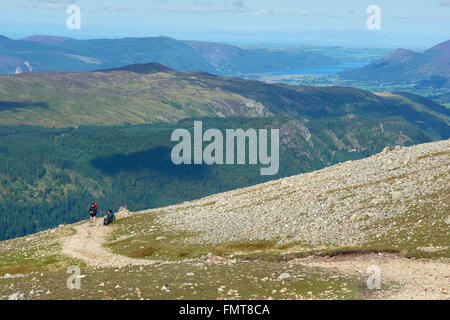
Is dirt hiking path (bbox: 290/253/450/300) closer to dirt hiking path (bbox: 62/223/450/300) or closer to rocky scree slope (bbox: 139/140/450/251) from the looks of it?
dirt hiking path (bbox: 62/223/450/300)

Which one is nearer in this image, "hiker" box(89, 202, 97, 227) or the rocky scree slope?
the rocky scree slope

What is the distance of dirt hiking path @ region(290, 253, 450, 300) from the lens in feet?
100

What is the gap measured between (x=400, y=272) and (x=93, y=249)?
4098 centimetres

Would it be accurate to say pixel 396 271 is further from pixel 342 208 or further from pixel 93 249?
pixel 93 249

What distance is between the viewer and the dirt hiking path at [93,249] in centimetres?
5475

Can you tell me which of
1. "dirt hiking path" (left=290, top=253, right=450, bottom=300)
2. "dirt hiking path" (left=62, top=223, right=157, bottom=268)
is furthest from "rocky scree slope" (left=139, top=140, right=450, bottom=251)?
"dirt hiking path" (left=62, top=223, right=157, bottom=268)

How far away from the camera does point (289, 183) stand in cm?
8375

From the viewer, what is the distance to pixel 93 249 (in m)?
64.1

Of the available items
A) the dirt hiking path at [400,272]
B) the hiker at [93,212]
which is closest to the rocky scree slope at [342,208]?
the dirt hiking path at [400,272]

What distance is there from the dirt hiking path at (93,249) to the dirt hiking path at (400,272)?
20555mm

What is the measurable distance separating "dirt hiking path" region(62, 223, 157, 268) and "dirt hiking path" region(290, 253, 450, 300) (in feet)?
67.4
